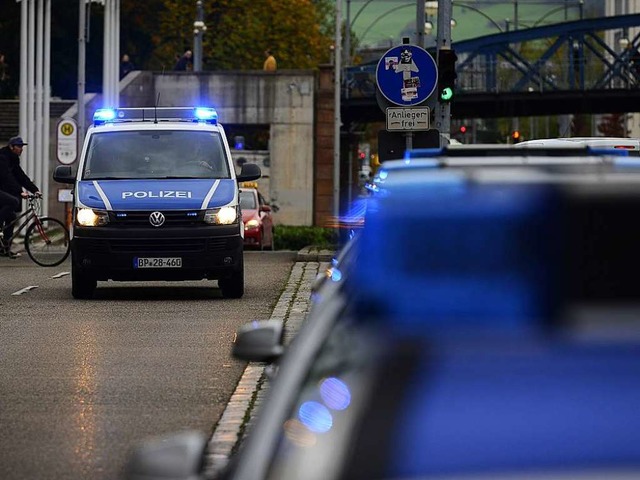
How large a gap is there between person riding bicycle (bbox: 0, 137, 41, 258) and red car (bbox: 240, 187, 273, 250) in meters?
12.0

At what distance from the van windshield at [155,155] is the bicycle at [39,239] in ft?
17.7

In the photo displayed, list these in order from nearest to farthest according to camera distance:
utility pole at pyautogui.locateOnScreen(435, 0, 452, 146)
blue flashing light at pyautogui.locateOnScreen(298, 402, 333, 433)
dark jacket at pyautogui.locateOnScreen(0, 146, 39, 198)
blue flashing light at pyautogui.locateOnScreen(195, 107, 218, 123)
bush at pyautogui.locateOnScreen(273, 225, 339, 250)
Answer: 1. blue flashing light at pyautogui.locateOnScreen(298, 402, 333, 433)
2. blue flashing light at pyautogui.locateOnScreen(195, 107, 218, 123)
3. utility pole at pyautogui.locateOnScreen(435, 0, 452, 146)
4. dark jacket at pyautogui.locateOnScreen(0, 146, 39, 198)
5. bush at pyautogui.locateOnScreen(273, 225, 339, 250)

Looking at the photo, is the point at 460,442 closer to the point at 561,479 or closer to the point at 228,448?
the point at 561,479

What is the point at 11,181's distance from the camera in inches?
1073

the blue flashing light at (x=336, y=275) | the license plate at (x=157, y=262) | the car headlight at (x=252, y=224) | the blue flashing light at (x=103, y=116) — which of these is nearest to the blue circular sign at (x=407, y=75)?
the blue flashing light at (x=103, y=116)

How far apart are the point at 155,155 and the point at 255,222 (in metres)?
20.9

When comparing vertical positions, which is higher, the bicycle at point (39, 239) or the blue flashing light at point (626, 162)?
the blue flashing light at point (626, 162)

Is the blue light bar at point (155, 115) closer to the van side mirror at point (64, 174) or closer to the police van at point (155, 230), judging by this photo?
the van side mirror at point (64, 174)

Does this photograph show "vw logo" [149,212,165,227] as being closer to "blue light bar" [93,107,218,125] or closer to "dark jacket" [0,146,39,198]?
"blue light bar" [93,107,218,125]

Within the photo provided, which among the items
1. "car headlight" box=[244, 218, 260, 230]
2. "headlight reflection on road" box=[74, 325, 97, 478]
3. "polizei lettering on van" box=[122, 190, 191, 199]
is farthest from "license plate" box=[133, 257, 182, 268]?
"car headlight" box=[244, 218, 260, 230]

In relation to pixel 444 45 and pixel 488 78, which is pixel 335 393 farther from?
pixel 488 78

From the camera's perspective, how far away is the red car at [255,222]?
40562 mm

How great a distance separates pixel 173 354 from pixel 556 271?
367 inches

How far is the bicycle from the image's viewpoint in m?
25.7
